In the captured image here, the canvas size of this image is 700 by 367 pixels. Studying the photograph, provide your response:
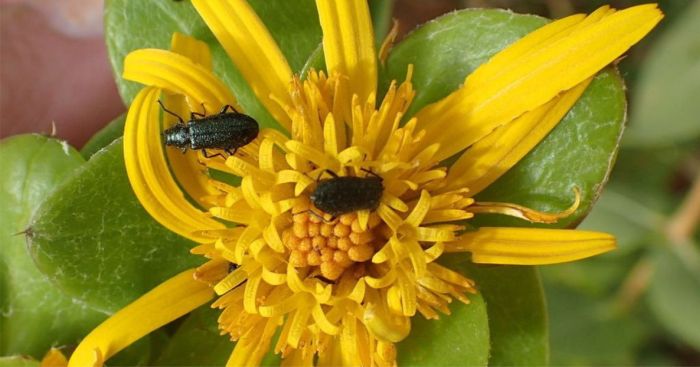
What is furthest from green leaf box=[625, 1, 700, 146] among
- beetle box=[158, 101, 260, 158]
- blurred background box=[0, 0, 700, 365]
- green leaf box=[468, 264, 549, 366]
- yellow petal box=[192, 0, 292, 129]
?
beetle box=[158, 101, 260, 158]

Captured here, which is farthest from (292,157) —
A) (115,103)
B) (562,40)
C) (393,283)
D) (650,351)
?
(650,351)

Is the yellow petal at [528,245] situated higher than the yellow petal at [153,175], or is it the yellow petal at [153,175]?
the yellow petal at [153,175]

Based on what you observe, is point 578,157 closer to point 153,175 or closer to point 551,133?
point 551,133

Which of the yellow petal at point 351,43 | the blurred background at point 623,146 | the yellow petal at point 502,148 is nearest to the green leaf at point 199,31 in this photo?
the yellow petal at point 351,43

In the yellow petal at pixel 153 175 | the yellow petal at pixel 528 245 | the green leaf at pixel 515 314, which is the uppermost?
the yellow petal at pixel 153 175

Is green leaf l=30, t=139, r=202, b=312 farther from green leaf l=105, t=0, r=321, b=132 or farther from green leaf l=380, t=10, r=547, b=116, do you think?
green leaf l=380, t=10, r=547, b=116

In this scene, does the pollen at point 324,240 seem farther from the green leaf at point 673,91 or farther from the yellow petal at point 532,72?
the green leaf at point 673,91

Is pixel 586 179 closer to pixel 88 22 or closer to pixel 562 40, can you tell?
pixel 562 40
